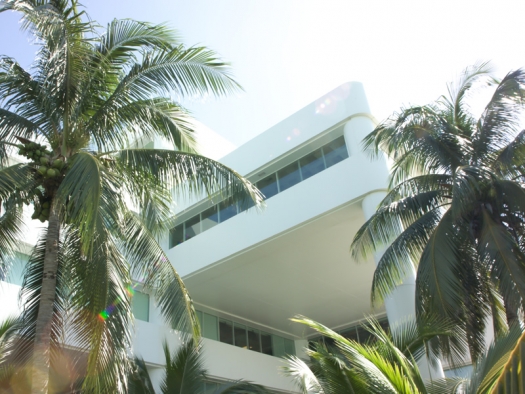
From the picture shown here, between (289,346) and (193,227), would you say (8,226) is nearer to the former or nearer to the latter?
(193,227)

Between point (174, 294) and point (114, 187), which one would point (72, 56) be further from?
point (174, 294)

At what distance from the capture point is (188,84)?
7699 mm

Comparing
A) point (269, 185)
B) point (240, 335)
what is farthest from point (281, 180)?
point (240, 335)

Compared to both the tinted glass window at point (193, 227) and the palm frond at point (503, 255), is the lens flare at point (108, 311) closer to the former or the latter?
the palm frond at point (503, 255)

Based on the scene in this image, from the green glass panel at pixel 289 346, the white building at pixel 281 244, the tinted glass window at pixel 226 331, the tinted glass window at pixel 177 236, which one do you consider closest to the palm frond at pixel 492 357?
the white building at pixel 281 244

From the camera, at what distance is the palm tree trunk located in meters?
5.79

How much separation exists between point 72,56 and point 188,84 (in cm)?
162

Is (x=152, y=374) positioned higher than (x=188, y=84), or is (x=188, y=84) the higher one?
(x=188, y=84)

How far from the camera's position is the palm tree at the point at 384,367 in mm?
5031

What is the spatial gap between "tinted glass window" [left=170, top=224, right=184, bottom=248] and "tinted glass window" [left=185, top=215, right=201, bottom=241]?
0.28m

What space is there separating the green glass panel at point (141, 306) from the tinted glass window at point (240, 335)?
3938 mm

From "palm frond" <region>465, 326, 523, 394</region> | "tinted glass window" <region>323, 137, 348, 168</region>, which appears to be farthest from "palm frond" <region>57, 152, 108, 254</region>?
"tinted glass window" <region>323, 137, 348, 168</region>

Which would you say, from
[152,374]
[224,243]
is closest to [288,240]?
[224,243]

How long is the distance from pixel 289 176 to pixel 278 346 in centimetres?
788
